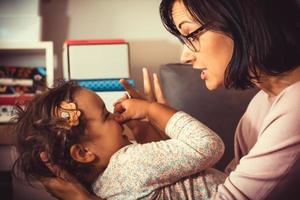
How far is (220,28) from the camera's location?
95cm

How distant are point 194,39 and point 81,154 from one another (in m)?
0.40

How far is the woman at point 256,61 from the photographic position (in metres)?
0.85

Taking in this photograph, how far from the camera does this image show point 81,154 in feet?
3.25

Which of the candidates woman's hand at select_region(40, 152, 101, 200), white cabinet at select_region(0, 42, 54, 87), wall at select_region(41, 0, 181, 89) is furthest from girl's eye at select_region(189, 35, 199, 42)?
wall at select_region(41, 0, 181, 89)

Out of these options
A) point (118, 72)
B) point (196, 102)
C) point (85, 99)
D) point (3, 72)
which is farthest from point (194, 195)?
point (3, 72)

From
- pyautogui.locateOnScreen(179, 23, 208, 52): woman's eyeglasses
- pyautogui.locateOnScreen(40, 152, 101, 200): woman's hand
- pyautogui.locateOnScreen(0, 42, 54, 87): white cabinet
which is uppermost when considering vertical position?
pyautogui.locateOnScreen(179, 23, 208, 52): woman's eyeglasses

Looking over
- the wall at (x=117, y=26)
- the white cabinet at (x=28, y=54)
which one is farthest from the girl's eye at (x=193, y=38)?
the wall at (x=117, y=26)

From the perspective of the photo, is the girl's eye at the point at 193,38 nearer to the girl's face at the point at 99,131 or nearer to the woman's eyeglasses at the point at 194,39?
the woman's eyeglasses at the point at 194,39

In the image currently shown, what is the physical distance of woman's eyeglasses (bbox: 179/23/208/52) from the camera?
974 millimetres

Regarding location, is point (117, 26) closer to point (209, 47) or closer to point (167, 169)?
point (209, 47)

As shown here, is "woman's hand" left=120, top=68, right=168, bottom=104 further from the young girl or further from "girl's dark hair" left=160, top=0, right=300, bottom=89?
"girl's dark hair" left=160, top=0, right=300, bottom=89

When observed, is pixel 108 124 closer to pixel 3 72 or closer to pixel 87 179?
pixel 87 179

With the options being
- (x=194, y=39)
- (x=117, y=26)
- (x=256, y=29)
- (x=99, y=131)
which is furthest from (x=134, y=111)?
(x=117, y=26)

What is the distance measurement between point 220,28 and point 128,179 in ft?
1.37
